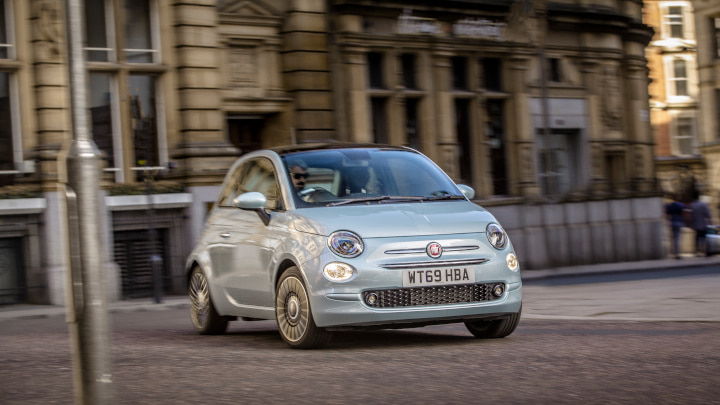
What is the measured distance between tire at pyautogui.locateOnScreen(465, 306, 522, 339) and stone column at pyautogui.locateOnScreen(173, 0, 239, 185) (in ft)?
42.0

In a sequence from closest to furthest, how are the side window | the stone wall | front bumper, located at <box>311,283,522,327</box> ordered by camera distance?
front bumper, located at <box>311,283,522,327</box> < the side window < the stone wall

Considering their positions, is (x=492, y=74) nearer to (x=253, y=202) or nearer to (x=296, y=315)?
(x=253, y=202)

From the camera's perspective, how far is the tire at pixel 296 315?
8898mm

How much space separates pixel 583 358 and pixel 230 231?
3910mm

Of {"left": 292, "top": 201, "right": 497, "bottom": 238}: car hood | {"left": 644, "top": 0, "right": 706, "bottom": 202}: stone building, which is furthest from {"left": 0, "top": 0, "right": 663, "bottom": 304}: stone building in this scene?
{"left": 644, "top": 0, "right": 706, "bottom": 202}: stone building

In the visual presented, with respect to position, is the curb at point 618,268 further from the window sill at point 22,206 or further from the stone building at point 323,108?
the window sill at point 22,206

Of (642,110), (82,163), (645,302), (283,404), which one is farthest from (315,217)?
(642,110)

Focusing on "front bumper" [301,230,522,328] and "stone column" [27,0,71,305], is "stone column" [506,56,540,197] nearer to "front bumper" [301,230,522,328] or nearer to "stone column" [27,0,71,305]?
"stone column" [27,0,71,305]

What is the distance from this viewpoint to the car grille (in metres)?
8.77

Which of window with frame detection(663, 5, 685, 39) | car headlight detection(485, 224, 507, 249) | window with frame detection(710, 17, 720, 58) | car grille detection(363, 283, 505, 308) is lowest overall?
car grille detection(363, 283, 505, 308)

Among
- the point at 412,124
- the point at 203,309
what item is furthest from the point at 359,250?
the point at 412,124

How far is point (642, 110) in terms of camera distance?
3266cm

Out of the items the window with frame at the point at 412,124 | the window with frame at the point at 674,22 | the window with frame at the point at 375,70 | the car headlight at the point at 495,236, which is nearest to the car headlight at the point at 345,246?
the car headlight at the point at 495,236

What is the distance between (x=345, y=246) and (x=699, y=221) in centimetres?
2330
